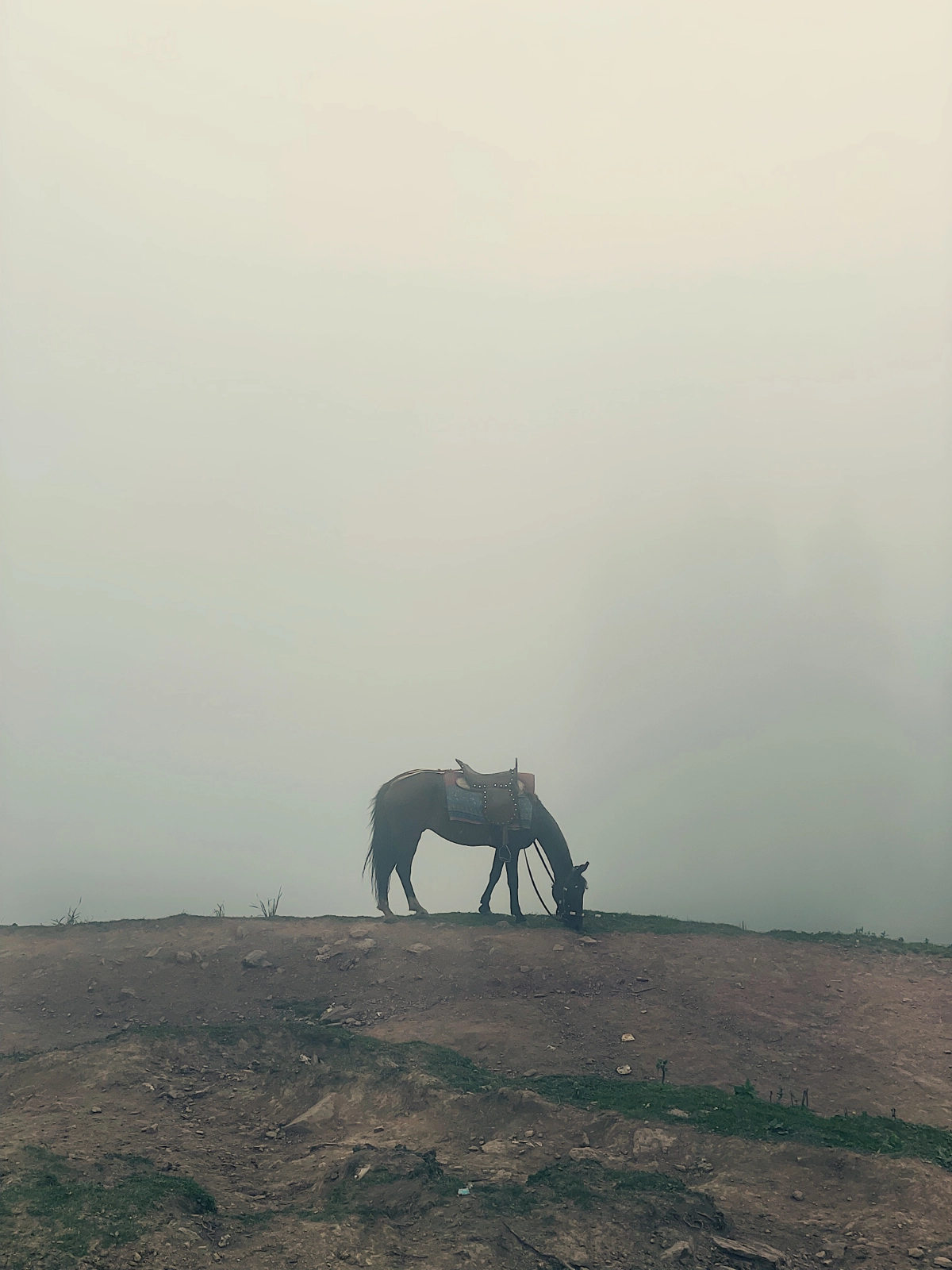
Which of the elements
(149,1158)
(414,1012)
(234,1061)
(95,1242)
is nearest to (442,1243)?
(95,1242)

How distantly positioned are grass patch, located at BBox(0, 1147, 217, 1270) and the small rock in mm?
3595

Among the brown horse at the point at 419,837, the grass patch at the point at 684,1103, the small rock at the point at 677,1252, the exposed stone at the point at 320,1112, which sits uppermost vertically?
the brown horse at the point at 419,837

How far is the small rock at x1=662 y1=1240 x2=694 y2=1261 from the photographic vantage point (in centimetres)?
560

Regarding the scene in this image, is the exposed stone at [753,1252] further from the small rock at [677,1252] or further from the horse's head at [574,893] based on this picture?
the horse's head at [574,893]

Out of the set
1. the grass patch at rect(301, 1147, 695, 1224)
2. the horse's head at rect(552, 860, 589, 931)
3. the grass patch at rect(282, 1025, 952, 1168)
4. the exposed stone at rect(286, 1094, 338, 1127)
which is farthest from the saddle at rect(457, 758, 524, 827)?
the grass patch at rect(301, 1147, 695, 1224)

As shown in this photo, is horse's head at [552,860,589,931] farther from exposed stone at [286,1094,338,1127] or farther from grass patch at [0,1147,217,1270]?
grass patch at [0,1147,217,1270]

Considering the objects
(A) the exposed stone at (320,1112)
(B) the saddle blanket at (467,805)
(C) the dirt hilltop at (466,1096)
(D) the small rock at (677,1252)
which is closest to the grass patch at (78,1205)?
(C) the dirt hilltop at (466,1096)

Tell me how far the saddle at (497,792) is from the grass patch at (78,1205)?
8683mm

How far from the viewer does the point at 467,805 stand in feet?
48.4

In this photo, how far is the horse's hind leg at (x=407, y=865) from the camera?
14602mm

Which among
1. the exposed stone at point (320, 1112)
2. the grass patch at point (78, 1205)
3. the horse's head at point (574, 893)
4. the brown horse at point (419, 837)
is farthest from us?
the brown horse at point (419, 837)

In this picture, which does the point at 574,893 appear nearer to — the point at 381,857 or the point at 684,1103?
the point at 381,857

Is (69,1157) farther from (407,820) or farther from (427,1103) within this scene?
(407,820)

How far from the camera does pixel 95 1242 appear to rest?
215 inches
